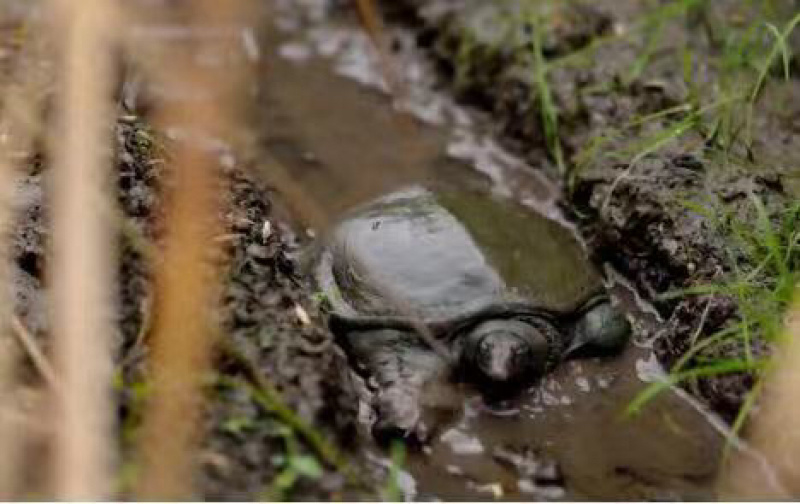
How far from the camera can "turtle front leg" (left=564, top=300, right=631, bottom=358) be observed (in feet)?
9.91

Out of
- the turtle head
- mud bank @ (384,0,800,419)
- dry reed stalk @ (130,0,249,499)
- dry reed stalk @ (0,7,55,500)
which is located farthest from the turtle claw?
dry reed stalk @ (0,7,55,500)

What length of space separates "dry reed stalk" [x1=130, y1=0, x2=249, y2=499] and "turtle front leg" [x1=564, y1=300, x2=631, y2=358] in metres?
1.09

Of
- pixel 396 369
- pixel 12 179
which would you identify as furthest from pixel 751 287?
pixel 12 179

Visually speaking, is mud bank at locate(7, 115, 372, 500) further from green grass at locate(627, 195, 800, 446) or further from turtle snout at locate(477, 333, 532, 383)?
green grass at locate(627, 195, 800, 446)

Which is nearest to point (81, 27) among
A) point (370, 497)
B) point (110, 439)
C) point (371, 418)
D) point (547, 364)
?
point (110, 439)

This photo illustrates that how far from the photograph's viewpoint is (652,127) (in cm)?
372

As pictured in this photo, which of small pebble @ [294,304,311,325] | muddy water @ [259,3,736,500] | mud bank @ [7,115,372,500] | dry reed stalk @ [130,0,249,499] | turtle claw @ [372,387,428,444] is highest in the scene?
dry reed stalk @ [130,0,249,499]

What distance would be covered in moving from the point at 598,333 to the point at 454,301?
436mm

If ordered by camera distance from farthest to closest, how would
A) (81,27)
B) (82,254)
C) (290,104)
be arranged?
(290,104)
(81,27)
(82,254)

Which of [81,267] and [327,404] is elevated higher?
[81,267]

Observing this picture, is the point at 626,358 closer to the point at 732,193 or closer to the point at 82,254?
the point at 732,193

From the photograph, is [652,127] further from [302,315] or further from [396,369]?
[302,315]

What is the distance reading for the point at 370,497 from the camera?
236 centimetres

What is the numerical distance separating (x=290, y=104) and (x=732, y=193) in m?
1.97
